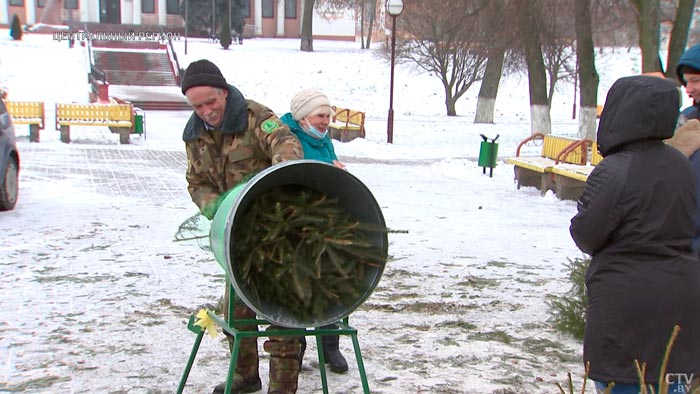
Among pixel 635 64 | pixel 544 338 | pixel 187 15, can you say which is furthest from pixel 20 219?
pixel 187 15

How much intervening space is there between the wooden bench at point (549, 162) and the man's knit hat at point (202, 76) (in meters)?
9.13

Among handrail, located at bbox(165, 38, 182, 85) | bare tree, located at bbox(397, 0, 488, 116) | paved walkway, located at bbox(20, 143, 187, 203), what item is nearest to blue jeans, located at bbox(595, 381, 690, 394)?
paved walkway, located at bbox(20, 143, 187, 203)

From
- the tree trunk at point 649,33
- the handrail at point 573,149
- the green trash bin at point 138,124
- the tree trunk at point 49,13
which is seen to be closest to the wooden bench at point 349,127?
the green trash bin at point 138,124

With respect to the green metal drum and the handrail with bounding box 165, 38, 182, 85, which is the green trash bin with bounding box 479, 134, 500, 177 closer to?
the green metal drum

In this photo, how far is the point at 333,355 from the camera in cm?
466

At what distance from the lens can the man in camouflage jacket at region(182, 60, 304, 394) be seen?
364 cm

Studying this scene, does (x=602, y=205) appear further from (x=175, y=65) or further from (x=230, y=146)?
(x=175, y=65)

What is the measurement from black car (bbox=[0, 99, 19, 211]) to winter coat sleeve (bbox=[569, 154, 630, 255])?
7872 millimetres

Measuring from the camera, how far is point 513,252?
8102 mm

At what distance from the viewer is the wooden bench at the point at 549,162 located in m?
12.4

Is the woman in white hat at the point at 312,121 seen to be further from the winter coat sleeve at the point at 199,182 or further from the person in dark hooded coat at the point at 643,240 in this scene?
the person in dark hooded coat at the point at 643,240

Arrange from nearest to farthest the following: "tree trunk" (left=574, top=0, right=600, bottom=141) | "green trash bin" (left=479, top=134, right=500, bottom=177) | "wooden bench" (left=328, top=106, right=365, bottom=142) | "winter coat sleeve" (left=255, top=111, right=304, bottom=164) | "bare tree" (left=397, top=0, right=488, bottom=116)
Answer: "winter coat sleeve" (left=255, top=111, right=304, bottom=164)
"green trash bin" (left=479, top=134, right=500, bottom=177)
"tree trunk" (left=574, top=0, right=600, bottom=141)
"wooden bench" (left=328, top=106, right=365, bottom=142)
"bare tree" (left=397, top=0, right=488, bottom=116)


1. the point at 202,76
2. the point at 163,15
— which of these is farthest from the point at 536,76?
the point at 163,15

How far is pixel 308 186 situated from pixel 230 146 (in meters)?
0.71
